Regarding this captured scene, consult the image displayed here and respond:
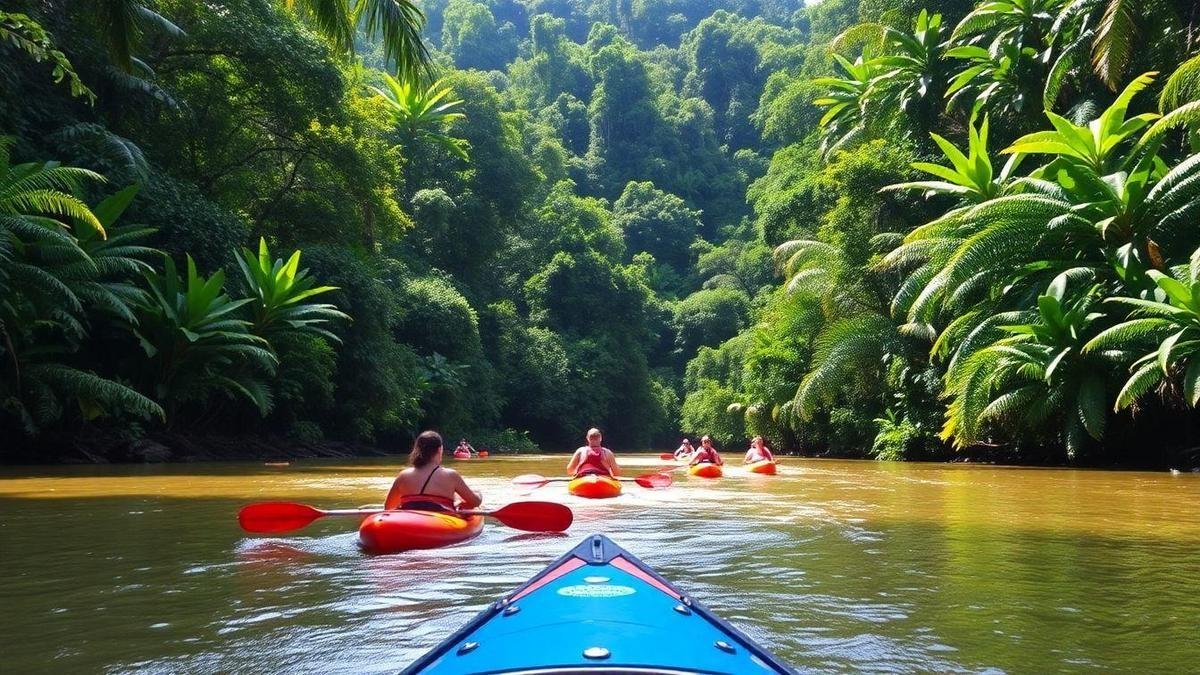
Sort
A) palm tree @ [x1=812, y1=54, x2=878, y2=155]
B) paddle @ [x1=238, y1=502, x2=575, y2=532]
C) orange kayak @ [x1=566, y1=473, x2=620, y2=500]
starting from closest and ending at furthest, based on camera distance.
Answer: paddle @ [x1=238, y1=502, x2=575, y2=532], orange kayak @ [x1=566, y1=473, x2=620, y2=500], palm tree @ [x1=812, y1=54, x2=878, y2=155]

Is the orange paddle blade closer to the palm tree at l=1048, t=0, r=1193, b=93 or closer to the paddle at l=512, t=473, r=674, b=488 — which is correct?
the paddle at l=512, t=473, r=674, b=488

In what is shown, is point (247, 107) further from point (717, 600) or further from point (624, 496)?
point (717, 600)

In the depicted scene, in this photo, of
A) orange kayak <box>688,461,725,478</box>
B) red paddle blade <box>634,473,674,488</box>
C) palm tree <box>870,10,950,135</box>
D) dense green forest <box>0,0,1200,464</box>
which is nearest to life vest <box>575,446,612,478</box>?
red paddle blade <box>634,473,674,488</box>

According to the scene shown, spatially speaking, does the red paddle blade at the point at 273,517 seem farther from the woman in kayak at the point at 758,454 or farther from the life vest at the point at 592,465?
the woman in kayak at the point at 758,454

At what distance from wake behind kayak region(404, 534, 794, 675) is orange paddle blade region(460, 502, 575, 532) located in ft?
13.0

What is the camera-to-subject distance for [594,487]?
11062 mm

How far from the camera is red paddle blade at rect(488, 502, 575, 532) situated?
7469mm

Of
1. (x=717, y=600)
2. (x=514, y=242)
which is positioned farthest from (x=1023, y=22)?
(x=514, y=242)

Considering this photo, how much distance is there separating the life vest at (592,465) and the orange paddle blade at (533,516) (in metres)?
4.21

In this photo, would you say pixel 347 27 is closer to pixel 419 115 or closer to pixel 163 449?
pixel 163 449

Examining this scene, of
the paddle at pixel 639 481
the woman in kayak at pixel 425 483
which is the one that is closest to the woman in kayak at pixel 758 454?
the paddle at pixel 639 481

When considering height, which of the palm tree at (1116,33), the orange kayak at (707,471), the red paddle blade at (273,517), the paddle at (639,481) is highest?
the palm tree at (1116,33)

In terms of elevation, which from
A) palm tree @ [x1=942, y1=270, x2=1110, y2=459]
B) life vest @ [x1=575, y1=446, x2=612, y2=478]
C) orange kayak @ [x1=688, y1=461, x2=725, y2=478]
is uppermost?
palm tree @ [x1=942, y1=270, x2=1110, y2=459]

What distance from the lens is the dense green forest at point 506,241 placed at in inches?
590
